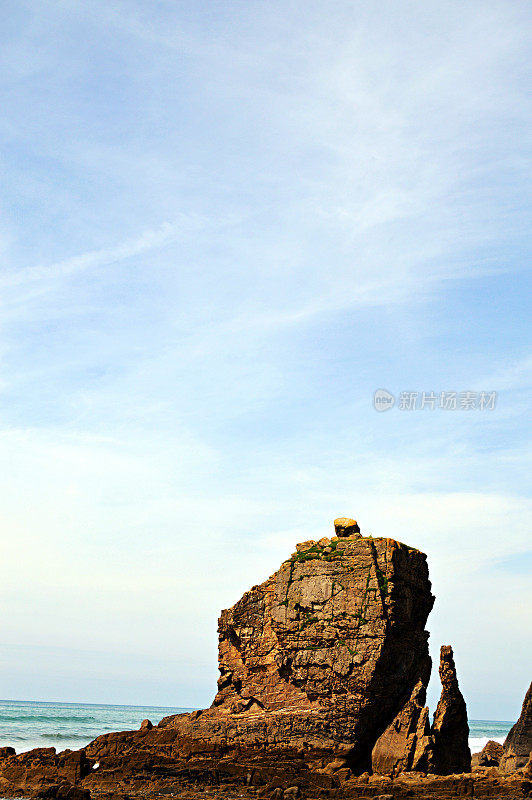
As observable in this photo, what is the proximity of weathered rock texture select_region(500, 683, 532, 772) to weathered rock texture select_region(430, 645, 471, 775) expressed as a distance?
5458 millimetres

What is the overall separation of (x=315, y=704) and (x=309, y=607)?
2.68 meters

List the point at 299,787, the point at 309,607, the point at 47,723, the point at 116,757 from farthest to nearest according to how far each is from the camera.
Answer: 1. the point at 47,723
2. the point at 309,607
3. the point at 116,757
4. the point at 299,787

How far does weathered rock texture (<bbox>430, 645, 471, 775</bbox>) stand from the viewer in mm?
23078

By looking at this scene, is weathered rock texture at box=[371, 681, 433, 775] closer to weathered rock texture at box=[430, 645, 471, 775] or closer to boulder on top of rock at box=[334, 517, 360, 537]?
weathered rock texture at box=[430, 645, 471, 775]

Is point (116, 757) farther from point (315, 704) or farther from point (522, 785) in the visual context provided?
point (522, 785)

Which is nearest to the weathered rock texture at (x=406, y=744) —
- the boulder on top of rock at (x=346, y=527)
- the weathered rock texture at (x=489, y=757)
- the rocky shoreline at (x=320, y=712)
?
the rocky shoreline at (x=320, y=712)

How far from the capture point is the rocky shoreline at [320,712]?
2084cm

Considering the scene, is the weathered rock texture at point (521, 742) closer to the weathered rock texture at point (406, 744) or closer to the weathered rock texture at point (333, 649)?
the weathered rock texture at point (333, 649)

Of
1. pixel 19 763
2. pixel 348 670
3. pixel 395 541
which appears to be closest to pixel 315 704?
pixel 348 670

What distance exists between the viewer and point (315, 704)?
2298cm

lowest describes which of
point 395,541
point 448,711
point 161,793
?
point 161,793

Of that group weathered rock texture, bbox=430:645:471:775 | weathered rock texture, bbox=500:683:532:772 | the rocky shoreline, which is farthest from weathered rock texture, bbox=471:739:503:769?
the rocky shoreline

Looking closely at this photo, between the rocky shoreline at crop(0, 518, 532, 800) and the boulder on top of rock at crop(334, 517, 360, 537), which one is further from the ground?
the boulder on top of rock at crop(334, 517, 360, 537)

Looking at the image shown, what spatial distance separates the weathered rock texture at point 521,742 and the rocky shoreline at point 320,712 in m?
5.52
